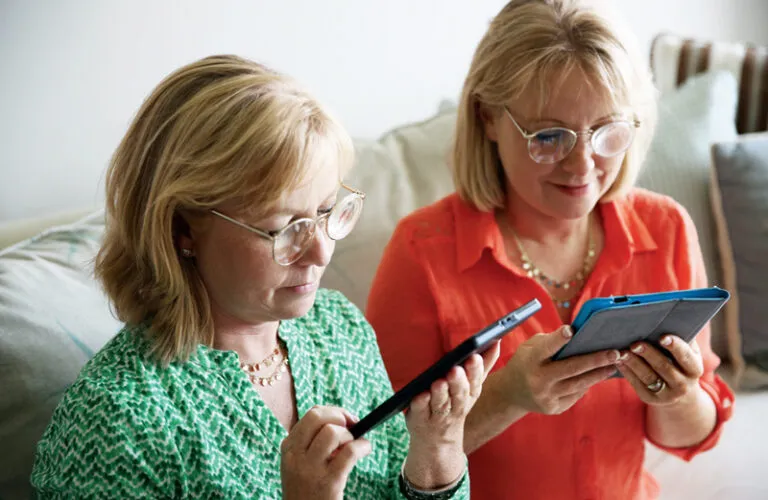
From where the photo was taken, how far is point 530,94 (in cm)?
148

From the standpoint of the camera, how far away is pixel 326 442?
1.09 metres

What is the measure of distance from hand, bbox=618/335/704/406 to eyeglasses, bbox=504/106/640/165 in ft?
1.11

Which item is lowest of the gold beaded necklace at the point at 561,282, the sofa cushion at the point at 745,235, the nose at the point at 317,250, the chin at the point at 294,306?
the sofa cushion at the point at 745,235

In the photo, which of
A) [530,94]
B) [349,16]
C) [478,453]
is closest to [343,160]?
[530,94]

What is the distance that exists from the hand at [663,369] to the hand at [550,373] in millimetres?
36

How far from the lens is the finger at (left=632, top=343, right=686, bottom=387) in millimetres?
1337

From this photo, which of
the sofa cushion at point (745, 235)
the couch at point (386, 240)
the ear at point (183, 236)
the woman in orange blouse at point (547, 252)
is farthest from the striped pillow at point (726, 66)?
the ear at point (183, 236)

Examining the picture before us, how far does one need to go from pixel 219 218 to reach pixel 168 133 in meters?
0.13

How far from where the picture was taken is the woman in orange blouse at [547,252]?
147 cm

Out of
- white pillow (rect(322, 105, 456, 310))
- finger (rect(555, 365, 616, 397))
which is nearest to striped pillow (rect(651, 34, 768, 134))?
white pillow (rect(322, 105, 456, 310))

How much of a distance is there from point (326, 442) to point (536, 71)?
2.38 ft

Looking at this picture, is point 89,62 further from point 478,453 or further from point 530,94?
point 478,453

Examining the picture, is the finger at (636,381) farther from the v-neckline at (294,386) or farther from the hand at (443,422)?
the v-neckline at (294,386)

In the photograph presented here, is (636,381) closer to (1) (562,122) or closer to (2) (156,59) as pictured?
(1) (562,122)
